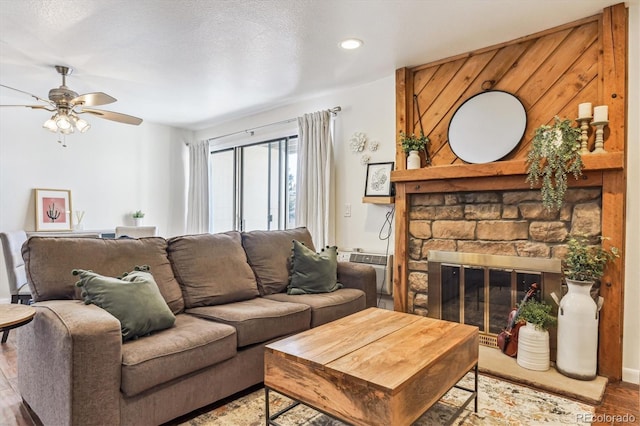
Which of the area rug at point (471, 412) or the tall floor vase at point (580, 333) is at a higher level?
the tall floor vase at point (580, 333)

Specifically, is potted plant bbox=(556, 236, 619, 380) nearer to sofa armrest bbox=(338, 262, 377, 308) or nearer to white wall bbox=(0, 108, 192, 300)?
sofa armrest bbox=(338, 262, 377, 308)

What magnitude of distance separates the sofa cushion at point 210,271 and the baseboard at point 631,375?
2.56m

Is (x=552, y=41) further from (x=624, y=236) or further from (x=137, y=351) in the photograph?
(x=137, y=351)

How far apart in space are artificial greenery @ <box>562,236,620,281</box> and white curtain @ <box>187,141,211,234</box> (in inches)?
182

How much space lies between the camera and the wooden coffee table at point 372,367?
140cm

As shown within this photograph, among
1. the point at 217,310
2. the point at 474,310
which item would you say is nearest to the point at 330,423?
the point at 217,310

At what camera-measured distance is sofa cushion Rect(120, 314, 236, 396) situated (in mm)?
1704

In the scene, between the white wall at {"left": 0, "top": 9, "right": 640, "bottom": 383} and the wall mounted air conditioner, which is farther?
the wall mounted air conditioner

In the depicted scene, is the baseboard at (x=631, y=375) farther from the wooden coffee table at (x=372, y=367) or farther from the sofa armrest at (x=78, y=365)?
the sofa armrest at (x=78, y=365)

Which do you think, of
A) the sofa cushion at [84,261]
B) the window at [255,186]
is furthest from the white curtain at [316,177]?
the sofa cushion at [84,261]

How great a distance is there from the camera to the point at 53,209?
4.56 m

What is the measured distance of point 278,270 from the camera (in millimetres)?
3135

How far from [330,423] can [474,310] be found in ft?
5.63

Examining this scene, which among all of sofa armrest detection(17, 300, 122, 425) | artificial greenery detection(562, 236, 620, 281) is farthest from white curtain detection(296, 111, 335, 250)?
sofa armrest detection(17, 300, 122, 425)
